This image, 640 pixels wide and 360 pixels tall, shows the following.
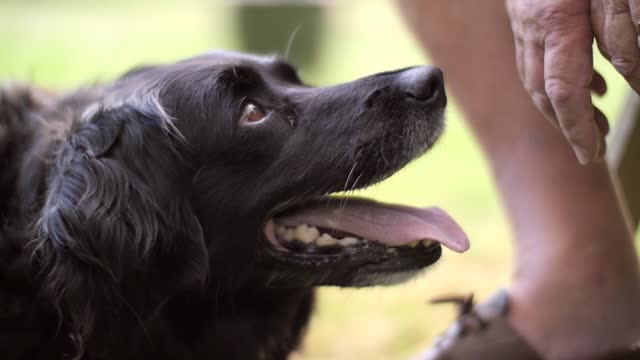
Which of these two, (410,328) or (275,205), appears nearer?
(275,205)

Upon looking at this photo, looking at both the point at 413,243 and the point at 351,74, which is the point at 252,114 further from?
the point at 351,74

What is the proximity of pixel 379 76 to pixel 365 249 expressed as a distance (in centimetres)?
36

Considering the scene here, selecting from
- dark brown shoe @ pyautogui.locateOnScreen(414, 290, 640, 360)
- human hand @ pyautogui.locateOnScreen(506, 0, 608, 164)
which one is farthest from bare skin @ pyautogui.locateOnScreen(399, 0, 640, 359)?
human hand @ pyautogui.locateOnScreen(506, 0, 608, 164)

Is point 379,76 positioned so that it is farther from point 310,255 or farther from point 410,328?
point 410,328

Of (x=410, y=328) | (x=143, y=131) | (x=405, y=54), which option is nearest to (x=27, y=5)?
(x=405, y=54)

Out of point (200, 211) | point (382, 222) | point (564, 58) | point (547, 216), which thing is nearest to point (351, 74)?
point (547, 216)

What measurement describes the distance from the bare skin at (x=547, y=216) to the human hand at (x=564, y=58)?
0.51 meters

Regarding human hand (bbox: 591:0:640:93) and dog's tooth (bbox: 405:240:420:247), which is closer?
human hand (bbox: 591:0:640:93)

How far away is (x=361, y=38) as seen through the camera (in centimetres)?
867

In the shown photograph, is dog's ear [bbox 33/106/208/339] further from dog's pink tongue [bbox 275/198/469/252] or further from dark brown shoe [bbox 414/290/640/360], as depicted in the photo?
dark brown shoe [bbox 414/290/640/360]

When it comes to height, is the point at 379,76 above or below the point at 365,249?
above

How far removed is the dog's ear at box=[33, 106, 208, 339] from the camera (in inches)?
70.2

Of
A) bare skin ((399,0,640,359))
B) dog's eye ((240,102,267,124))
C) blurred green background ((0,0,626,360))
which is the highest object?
dog's eye ((240,102,267,124))

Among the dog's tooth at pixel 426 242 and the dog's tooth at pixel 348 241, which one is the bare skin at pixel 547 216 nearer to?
the dog's tooth at pixel 426 242
